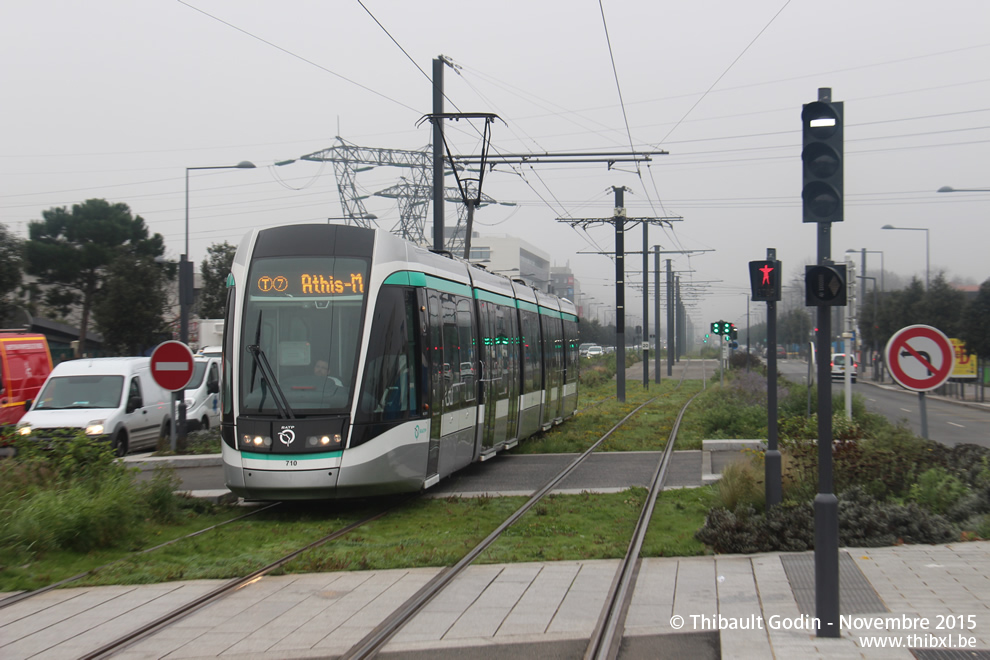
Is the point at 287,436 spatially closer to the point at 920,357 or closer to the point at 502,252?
the point at 920,357

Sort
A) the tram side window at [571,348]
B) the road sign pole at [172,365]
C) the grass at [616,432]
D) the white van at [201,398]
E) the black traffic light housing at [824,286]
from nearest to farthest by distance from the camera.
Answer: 1. the black traffic light housing at [824,286]
2. the road sign pole at [172,365]
3. the grass at [616,432]
4. the white van at [201,398]
5. the tram side window at [571,348]

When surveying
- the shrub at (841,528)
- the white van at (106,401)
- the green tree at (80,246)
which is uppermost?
the green tree at (80,246)

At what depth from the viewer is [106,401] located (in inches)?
727

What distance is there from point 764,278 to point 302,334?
203 inches

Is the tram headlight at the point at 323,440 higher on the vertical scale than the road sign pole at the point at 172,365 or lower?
lower

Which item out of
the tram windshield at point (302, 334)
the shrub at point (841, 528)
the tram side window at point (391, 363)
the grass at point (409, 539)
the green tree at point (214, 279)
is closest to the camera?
the grass at point (409, 539)

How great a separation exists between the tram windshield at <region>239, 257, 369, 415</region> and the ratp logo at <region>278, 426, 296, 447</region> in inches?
8.5

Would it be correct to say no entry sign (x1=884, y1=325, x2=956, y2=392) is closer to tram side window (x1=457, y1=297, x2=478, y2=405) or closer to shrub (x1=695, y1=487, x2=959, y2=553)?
shrub (x1=695, y1=487, x2=959, y2=553)

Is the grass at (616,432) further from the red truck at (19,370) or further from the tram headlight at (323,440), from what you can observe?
the red truck at (19,370)

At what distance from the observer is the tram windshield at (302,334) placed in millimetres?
10438

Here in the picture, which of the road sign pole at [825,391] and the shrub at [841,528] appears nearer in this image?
the road sign pole at [825,391]

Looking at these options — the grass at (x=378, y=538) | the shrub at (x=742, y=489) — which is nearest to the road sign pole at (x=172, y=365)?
the grass at (x=378, y=538)

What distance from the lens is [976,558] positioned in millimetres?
7746

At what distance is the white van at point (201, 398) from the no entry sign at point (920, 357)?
54.0 feet
